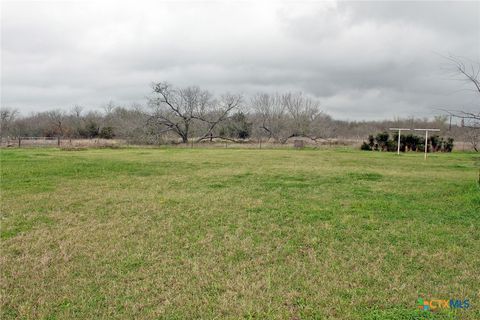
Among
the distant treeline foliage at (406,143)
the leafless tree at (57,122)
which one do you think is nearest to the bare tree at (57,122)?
the leafless tree at (57,122)

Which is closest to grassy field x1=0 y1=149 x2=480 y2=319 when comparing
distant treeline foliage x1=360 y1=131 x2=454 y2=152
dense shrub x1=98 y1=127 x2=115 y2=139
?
distant treeline foliage x1=360 y1=131 x2=454 y2=152

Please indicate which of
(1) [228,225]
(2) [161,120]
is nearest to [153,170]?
(1) [228,225]

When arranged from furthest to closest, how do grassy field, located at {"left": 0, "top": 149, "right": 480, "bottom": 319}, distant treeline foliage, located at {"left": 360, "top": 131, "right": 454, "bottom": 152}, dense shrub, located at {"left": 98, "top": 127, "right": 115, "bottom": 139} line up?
dense shrub, located at {"left": 98, "top": 127, "right": 115, "bottom": 139}, distant treeline foliage, located at {"left": 360, "top": 131, "right": 454, "bottom": 152}, grassy field, located at {"left": 0, "top": 149, "right": 480, "bottom": 319}

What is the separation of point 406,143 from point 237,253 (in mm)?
33628

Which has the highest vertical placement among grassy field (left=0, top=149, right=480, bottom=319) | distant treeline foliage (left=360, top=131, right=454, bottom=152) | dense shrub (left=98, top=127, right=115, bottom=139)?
dense shrub (left=98, top=127, right=115, bottom=139)

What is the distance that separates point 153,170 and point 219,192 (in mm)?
5364

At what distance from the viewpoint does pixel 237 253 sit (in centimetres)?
417

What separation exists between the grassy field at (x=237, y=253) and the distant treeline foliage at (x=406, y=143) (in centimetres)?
2626

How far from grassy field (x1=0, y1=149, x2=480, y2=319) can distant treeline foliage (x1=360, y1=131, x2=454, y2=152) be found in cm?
2626

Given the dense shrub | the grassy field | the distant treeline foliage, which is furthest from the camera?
the dense shrub

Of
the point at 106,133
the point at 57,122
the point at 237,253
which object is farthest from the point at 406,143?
the point at 57,122

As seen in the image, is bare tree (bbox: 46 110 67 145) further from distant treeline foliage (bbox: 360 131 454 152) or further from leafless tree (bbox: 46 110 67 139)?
distant treeline foliage (bbox: 360 131 454 152)

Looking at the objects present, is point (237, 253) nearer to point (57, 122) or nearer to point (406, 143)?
point (406, 143)

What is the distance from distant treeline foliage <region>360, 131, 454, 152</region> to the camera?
32.3m
